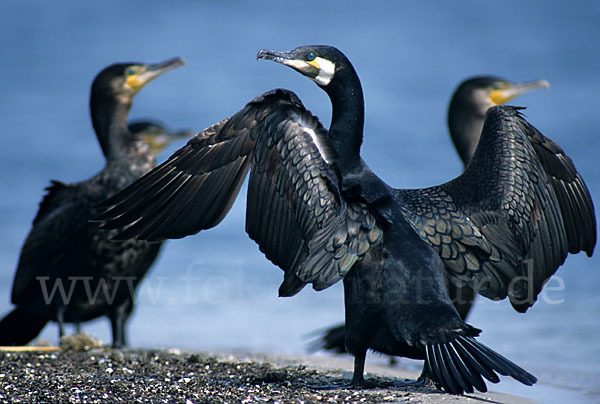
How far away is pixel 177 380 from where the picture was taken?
4.48 m

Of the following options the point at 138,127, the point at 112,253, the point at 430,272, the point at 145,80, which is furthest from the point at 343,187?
the point at 138,127

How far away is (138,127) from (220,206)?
5.34m

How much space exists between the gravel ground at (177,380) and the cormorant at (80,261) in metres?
0.81

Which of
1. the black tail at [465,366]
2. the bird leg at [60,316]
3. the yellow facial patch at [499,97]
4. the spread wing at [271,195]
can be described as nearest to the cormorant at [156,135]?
the bird leg at [60,316]

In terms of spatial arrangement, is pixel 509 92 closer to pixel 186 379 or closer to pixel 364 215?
pixel 364 215

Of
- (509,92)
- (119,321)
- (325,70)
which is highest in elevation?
(509,92)

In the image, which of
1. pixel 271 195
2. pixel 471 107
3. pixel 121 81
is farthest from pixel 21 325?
pixel 471 107

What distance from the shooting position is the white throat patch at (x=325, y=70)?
14.3 ft

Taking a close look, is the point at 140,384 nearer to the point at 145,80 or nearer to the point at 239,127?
the point at 239,127

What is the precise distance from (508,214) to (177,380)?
1952 mm

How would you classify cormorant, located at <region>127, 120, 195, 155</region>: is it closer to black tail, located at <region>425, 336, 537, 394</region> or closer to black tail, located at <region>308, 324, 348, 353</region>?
black tail, located at <region>308, 324, 348, 353</region>

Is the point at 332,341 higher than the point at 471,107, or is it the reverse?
the point at 471,107

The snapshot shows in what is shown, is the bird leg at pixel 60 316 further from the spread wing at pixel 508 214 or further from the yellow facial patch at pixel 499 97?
the yellow facial patch at pixel 499 97

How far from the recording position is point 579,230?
4.92 meters
